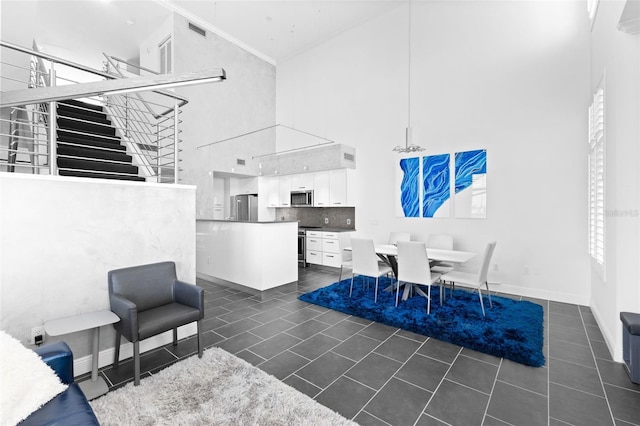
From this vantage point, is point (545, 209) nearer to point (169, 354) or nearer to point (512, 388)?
point (512, 388)

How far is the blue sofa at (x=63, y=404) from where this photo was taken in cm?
131

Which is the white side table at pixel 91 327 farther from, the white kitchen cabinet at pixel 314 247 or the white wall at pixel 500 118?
the white wall at pixel 500 118

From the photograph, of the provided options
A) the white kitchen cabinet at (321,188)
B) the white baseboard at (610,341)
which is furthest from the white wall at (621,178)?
the white kitchen cabinet at (321,188)

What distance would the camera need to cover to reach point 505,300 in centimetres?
418

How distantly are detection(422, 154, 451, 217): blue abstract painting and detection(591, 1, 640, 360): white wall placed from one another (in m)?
2.39

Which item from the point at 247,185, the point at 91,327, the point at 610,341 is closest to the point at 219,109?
the point at 247,185

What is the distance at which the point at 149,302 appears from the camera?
266 cm

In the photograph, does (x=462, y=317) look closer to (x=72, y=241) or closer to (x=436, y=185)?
(x=436, y=185)

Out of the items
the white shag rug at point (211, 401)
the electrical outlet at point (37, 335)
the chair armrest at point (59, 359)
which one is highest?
the chair armrest at point (59, 359)

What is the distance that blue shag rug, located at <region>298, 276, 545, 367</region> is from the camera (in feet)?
9.24

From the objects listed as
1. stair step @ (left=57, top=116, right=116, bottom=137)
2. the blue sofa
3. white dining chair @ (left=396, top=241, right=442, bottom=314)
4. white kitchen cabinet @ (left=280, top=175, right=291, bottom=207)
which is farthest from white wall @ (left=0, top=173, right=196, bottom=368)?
white kitchen cabinet @ (left=280, top=175, right=291, bottom=207)

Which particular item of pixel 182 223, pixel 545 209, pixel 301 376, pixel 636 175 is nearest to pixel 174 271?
pixel 182 223

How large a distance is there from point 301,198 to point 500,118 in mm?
4291

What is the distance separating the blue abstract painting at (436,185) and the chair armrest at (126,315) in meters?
4.74
